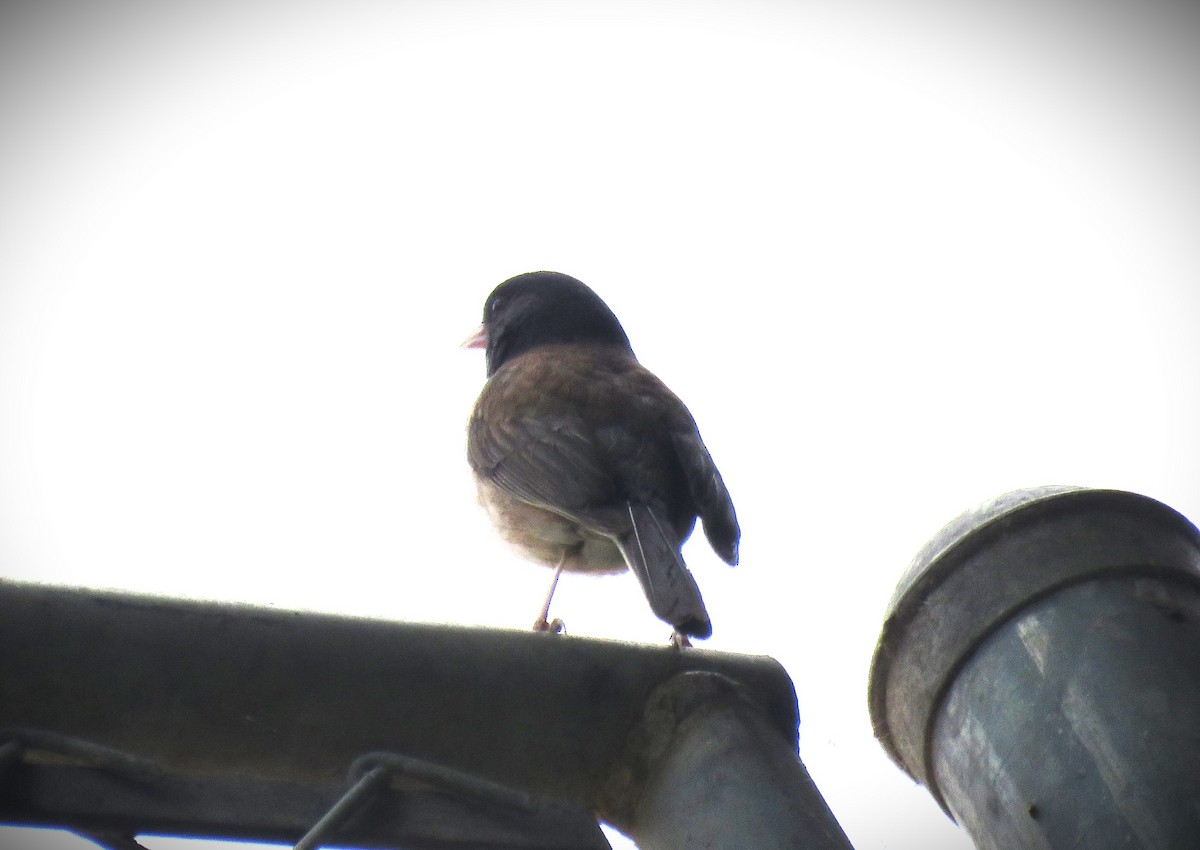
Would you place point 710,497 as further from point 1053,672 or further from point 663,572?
point 1053,672

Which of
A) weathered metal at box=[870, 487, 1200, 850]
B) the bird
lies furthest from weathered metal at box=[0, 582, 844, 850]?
the bird

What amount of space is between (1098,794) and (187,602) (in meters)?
0.98

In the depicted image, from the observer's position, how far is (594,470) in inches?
122

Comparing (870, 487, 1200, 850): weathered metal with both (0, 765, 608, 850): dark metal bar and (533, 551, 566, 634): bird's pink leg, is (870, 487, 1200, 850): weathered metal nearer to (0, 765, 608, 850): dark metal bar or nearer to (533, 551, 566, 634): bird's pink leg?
(0, 765, 608, 850): dark metal bar

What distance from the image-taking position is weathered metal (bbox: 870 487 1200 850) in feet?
3.78

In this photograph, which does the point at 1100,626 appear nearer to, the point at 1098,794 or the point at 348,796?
the point at 1098,794

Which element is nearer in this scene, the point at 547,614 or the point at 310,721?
the point at 310,721

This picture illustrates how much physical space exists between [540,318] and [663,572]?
2604 mm

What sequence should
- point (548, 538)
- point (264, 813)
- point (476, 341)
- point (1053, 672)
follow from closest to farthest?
point (264, 813) → point (1053, 672) → point (548, 538) → point (476, 341)

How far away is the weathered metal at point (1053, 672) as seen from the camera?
115cm

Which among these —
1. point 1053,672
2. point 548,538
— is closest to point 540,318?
point 548,538

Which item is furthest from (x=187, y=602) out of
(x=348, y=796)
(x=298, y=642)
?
(x=348, y=796)

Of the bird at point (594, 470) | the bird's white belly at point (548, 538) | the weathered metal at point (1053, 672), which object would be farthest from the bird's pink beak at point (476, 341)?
the weathered metal at point (1053, 672)

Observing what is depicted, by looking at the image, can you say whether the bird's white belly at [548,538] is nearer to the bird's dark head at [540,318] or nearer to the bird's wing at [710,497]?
the bird's wing at [710,497]
